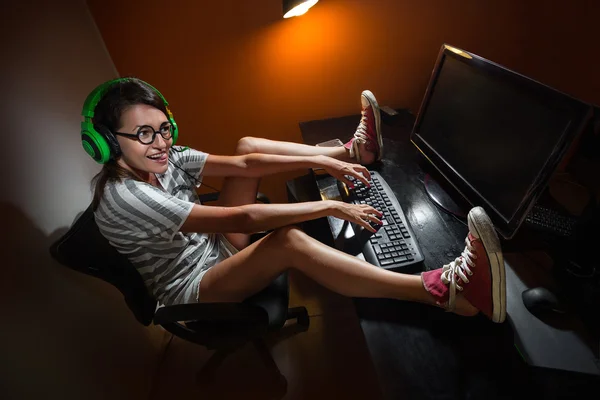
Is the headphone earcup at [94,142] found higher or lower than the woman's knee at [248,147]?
higher

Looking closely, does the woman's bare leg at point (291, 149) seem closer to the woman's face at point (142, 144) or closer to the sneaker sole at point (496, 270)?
the woman's face at point (142, 144)

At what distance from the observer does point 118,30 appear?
148 centimetres

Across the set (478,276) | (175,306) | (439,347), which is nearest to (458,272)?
(478,276)

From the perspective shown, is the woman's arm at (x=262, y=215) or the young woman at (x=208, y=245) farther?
the woman's arm at (x=262, y=215)

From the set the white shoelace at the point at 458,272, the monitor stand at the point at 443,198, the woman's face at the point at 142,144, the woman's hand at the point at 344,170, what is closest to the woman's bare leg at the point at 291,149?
the woman's hand at the point at 344,170

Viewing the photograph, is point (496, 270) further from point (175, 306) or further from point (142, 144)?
point (142, 144)

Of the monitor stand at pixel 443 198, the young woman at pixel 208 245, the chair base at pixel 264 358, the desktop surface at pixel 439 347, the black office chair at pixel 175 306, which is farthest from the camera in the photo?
the chair base at pixel 264 358

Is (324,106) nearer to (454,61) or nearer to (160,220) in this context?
(454,61)

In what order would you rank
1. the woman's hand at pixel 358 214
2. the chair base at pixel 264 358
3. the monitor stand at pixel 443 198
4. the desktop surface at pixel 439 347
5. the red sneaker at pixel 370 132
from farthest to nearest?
the chair base at pixel 264 358 → the red sneaker at pixel 370 132 → the monitor stand at pixel 443 198 → the woman's hand at pixel 358 214 → the desktop surface at pixel 439 347

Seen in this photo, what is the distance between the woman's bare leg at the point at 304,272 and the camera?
0.90 metres

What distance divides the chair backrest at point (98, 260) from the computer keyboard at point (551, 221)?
1.33m

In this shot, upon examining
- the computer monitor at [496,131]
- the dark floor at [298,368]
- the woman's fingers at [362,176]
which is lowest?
the dark floor at [298,368]

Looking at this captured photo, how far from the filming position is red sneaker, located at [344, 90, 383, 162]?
4.47 feet

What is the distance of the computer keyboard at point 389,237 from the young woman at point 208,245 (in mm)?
50
